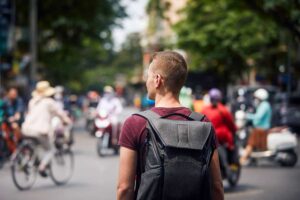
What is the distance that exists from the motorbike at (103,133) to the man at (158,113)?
15.5 m

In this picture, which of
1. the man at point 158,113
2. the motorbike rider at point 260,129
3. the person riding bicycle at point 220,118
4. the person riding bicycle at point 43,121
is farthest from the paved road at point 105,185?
the man at point 158,113

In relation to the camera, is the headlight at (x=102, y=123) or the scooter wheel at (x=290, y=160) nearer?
the scooter wheel at (x=290, y=160)

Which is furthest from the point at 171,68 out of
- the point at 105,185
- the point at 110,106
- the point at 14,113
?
the point at 110,106

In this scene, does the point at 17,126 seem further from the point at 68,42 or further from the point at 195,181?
the point at 68,42

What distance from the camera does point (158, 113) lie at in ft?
13.2

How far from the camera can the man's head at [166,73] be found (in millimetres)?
4027

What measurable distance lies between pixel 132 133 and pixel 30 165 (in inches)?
338

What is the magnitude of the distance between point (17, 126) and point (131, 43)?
397ft

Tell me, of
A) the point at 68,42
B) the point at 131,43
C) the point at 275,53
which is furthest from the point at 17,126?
the point at 131,43

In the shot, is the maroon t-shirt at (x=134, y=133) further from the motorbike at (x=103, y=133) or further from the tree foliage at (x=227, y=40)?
the tree foliage at (x=227, y=40)

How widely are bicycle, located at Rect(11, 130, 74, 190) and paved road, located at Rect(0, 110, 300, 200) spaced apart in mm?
148

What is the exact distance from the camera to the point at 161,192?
12.7 ft

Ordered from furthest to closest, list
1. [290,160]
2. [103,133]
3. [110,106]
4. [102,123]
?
[110,106] → [102,123] → [103,133] → [290,160]

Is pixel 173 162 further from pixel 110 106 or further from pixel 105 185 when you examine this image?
pixel 110 106
